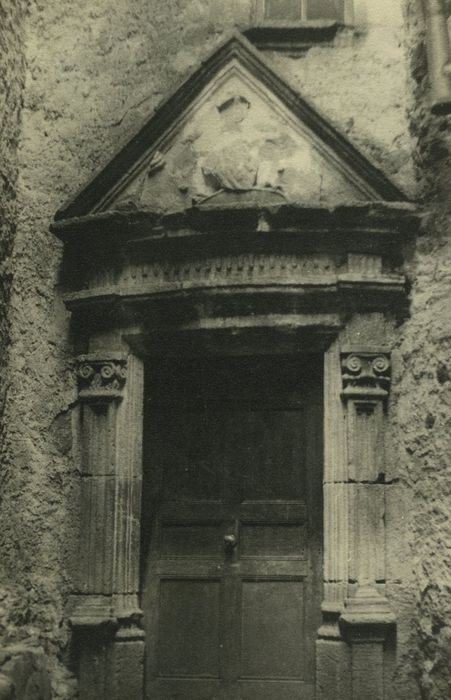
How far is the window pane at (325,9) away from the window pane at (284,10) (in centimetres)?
6

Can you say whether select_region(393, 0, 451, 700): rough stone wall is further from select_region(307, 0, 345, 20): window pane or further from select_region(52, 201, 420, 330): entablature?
select_region(307, 0, 345, 20): window pane

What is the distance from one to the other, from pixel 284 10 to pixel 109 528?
3.12 metres

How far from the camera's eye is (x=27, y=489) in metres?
4.58

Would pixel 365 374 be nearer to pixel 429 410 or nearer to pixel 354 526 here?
pixel 429 410

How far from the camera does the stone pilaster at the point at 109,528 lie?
427 cm

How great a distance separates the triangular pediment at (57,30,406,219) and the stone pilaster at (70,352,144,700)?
948mm

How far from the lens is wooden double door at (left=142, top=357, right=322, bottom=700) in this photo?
14.7 feet

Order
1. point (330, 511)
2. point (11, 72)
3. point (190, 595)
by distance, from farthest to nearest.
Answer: point (11, 72) < point (190, 595) < point (330, 511)

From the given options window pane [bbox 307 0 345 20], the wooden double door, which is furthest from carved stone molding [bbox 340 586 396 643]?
window pane [bbox 307 0 345 20]

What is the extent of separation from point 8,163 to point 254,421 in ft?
6.58

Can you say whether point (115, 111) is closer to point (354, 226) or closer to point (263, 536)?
point (354, 226)

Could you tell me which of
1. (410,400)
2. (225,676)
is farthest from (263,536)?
(410,400)

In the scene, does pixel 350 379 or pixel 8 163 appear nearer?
pixel 350 379

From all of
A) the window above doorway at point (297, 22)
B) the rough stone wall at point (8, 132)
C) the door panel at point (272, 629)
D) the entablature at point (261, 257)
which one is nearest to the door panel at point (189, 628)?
the door panel at point (272, 629)
